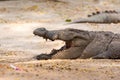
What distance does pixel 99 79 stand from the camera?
6453mm

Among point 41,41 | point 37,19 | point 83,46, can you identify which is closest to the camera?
point 83,46

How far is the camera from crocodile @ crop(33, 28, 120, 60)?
850cm

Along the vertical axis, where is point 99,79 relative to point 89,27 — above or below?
above

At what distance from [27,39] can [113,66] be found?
14.8 ft

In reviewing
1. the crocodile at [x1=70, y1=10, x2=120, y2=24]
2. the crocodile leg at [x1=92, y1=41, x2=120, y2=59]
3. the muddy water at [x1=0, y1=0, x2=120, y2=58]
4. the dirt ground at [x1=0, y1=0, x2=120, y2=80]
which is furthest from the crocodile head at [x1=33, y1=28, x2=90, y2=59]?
the crocodile at [x1=70, y1=10, x2=120, y2=24]

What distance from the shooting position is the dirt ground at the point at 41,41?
21.9 feet

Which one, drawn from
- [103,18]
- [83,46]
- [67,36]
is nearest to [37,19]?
[103,18]

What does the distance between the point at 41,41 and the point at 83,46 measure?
2732 mm

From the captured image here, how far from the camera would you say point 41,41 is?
11.3m

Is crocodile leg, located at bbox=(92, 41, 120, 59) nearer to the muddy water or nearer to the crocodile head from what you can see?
the crocodile head

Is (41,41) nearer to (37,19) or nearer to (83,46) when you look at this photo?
(83,46)

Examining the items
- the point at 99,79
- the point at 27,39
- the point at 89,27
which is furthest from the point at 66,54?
the point at 89,27

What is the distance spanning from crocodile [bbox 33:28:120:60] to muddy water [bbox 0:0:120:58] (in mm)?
1446

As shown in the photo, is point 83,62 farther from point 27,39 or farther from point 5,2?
point 5,2
